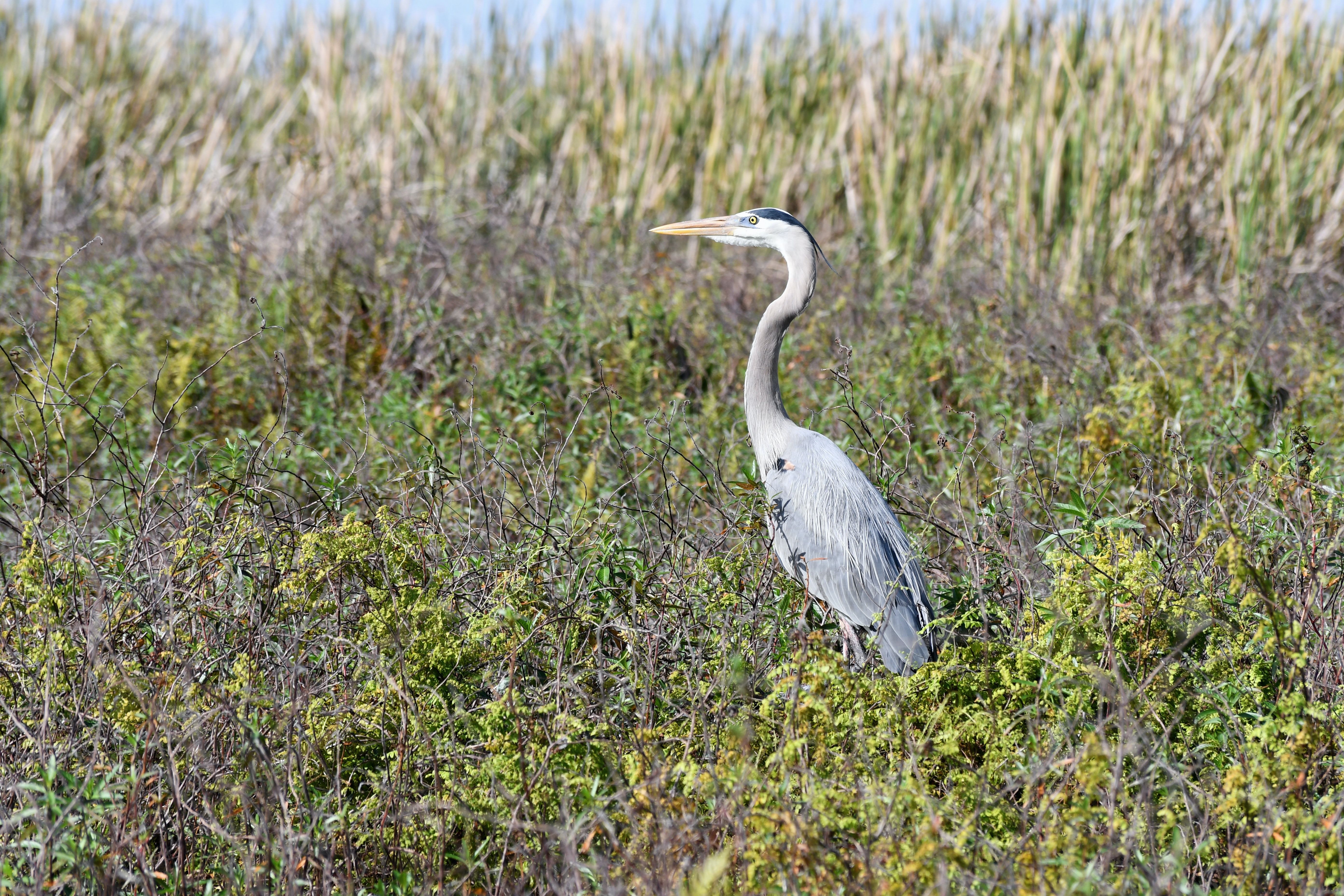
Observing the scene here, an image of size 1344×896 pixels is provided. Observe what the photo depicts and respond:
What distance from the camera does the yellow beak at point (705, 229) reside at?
4297mm

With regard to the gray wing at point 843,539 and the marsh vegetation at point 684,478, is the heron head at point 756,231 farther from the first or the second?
the gray wing at point 843,539

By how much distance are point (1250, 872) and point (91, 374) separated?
15.4 ft

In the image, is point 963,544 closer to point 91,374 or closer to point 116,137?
point 91,374

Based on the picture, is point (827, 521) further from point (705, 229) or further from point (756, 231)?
point (705, 229)

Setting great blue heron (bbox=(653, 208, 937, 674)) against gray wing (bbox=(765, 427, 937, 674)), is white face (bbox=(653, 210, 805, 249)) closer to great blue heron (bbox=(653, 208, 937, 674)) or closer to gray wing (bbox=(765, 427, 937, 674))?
great blue heron (bbox=(653, 208, 937, 674))

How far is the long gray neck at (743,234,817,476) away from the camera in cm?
374

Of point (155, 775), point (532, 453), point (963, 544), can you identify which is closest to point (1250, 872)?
point (963, 544)

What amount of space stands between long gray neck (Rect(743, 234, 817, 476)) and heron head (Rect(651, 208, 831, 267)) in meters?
0.17

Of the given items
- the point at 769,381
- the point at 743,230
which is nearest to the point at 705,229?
the point at 743,230

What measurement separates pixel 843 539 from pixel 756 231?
1.33 meters

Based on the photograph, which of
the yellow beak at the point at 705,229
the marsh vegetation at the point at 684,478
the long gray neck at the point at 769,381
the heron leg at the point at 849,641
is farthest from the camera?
the yellow beak at the point at 705,229

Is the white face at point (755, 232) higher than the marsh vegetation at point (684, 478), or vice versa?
the white face at point (755, 232)

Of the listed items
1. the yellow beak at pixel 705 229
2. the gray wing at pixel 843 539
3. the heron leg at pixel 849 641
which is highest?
the yellow beak at pixel 705 229

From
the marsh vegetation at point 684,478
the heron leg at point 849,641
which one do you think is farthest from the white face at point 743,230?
the heron leg at point 849,641
